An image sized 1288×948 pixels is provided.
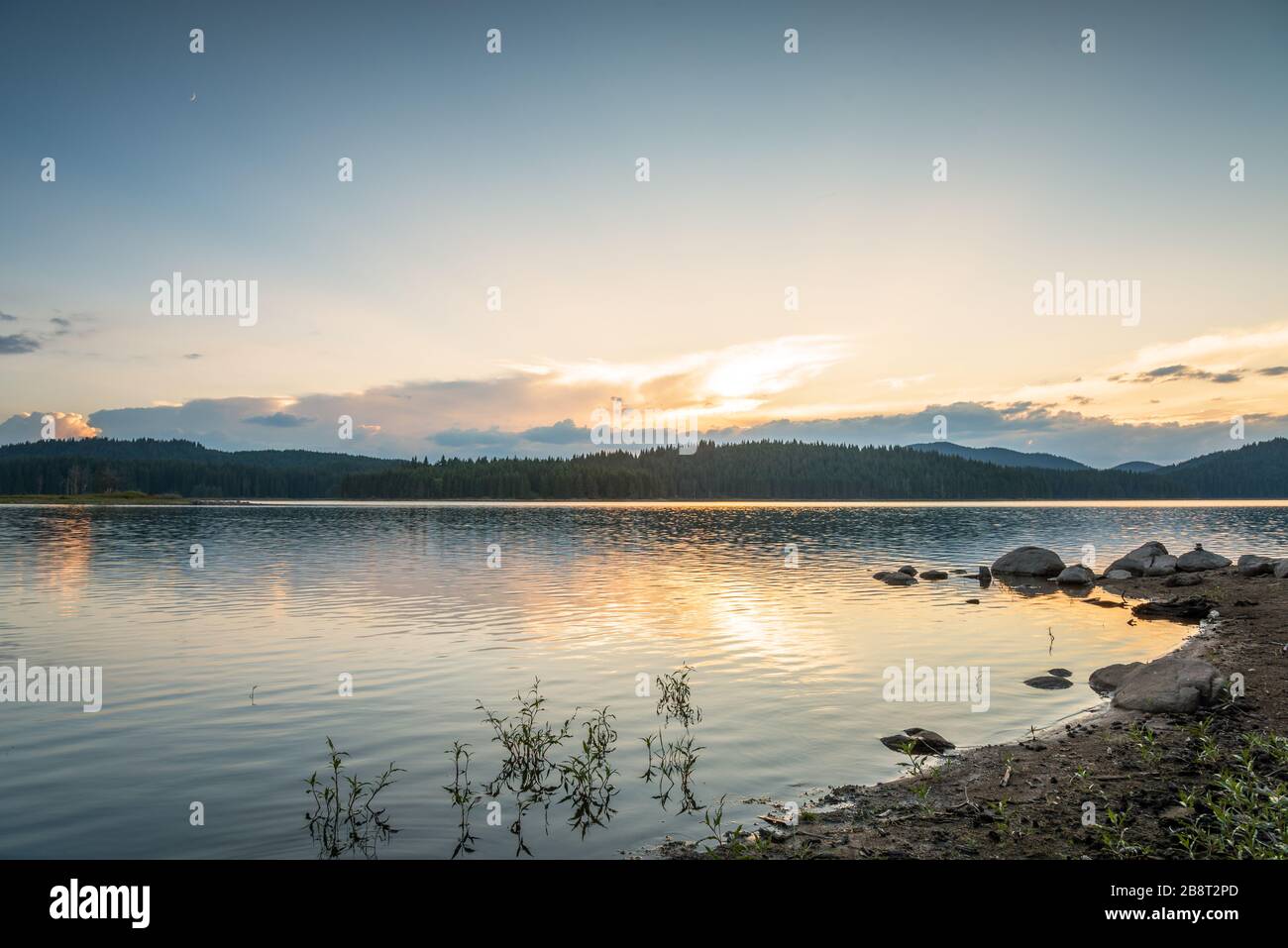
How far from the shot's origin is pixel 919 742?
15.6 m

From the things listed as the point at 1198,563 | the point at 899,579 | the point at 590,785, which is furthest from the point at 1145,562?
the point at 590,785

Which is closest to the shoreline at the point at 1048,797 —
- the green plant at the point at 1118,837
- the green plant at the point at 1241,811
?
the green plant at the point at 1118,837

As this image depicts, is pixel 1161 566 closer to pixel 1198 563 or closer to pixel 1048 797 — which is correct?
pixel 1198 563

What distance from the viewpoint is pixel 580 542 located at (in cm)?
7731

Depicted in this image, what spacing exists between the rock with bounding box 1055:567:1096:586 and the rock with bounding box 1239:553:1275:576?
A: 837 centimetres

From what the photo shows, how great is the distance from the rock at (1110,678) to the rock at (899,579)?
23.3m

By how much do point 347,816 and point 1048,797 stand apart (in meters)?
11.4

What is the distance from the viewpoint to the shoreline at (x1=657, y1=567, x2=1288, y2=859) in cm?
1012

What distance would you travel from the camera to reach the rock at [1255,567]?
44.3 m

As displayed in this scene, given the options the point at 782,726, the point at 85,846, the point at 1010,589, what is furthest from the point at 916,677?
the point at 1010,589

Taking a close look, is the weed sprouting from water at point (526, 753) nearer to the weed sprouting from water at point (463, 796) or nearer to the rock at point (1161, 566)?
the weed sprouting from water at point (463, 796)

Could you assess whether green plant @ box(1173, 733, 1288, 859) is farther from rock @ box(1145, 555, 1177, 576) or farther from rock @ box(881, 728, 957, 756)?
rock @ box(1145, 555, 1177, 576)
